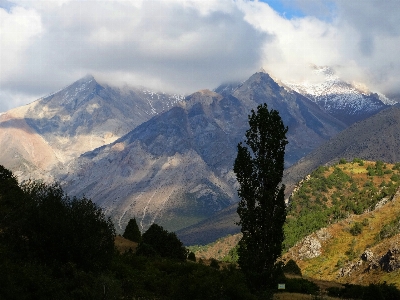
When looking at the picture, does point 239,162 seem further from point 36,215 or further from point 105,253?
point 36,215

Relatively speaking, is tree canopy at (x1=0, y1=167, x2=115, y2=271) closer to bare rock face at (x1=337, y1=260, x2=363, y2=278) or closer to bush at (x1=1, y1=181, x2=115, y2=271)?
bush at (x1=1, y1=181, x2=115, y2=271)

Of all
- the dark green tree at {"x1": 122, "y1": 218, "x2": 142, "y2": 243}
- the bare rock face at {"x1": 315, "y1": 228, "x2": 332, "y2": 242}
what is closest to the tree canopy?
the dark green tree at {"x1": 122, "y1": 218, "x2": 142, "y2": 243}

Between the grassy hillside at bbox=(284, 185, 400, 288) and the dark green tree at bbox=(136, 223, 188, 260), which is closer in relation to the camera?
the dark green tree at bbox=(136, 223, 188, 260)

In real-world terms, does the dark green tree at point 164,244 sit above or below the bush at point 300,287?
above

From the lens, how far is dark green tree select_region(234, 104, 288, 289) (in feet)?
147

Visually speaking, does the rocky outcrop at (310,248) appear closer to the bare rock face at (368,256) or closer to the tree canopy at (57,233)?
the bare rock face at (368,256)

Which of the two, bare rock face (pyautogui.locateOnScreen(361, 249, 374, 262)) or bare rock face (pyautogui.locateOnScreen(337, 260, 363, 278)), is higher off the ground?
bare rock face (pyautogui.locateOnScreen(361, 249, 374, 262))

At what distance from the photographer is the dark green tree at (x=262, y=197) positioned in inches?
1763

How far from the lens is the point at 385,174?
159 meters

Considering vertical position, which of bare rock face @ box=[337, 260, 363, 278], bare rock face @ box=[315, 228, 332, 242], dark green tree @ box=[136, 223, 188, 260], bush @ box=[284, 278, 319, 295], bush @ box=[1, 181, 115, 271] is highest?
bush @ box=[1, 181, 115, 271]

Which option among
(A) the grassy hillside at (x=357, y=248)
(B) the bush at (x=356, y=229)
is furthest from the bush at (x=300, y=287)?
(B) the bush at (x=356, y=229)

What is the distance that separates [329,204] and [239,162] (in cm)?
12297

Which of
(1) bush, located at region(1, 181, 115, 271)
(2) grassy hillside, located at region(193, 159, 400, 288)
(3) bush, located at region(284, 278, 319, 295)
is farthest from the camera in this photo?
(2) grassy hillside, located at region(193, 159, 400, 288)

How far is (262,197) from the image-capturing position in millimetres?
45875
